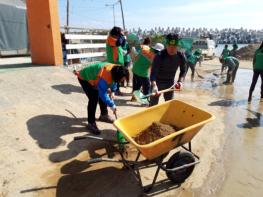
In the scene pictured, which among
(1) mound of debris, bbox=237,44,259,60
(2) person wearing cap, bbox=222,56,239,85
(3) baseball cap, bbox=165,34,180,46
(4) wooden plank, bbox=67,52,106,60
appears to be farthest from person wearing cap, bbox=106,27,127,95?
(1) mound of debris, bbox=237,44,259,60

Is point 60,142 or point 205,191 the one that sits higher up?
point 60,142

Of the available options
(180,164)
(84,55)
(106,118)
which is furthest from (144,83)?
(84,55)

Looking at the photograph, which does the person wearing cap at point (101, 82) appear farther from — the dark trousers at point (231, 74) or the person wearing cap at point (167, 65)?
the dark trousers at point (231, 74)

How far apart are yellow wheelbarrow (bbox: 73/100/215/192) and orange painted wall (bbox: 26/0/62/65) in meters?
5.75

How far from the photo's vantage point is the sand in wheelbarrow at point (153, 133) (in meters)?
4.08

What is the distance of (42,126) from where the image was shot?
17.7 ft

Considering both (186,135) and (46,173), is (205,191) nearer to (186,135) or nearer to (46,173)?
(186,135)

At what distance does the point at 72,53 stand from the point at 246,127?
658 cm

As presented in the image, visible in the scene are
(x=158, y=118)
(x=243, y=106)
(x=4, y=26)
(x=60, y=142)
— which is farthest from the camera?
(x=4, y=26)

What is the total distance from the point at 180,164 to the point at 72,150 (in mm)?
1912

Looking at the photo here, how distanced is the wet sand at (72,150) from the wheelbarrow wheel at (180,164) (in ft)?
0.42

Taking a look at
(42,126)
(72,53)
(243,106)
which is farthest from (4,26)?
(243,106)

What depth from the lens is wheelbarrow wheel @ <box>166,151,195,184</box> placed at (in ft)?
13.0

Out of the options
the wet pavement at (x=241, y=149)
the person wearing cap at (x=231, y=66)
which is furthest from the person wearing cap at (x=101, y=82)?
the person wearing cap at (x=231, y=66)
